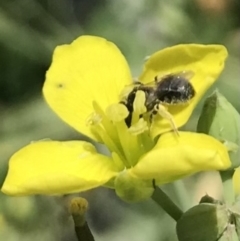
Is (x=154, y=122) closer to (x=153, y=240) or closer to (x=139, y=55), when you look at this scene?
(x=153, y=240)

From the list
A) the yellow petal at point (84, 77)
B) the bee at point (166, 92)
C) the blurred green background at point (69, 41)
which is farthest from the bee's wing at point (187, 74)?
the blurred green background at point (69, 41)

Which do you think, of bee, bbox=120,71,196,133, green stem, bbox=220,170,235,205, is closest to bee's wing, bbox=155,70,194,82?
bee, bbox=120,71,196,133

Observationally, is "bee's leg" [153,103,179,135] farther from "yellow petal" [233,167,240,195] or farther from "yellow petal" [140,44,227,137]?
"yellow petal" [233,167,240,195]

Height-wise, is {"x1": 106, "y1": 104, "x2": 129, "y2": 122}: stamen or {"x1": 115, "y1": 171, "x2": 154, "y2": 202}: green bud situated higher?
{"x1": 106, "y1": 104, "x2": 129, "y2": 122}: stamen

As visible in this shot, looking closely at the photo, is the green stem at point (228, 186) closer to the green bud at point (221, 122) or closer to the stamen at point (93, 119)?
the green bud at point (221, 122)

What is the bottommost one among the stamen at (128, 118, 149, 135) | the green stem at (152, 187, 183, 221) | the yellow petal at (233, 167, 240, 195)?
the yellow petal at (233, 167, 240, 195)

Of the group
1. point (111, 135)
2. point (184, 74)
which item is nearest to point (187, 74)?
point (184, 74)

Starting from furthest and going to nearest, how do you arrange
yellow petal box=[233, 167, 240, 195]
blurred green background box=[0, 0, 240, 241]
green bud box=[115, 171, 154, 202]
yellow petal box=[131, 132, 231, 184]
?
blurred green background box=[0, 0, 240, 241] < yellow petal box=[233, 167, 240, 195] < green bud box=[115, 171, 154, 202] < yellow petal box=[131, 132, 231, 184]

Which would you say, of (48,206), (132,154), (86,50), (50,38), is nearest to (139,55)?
(50,38)

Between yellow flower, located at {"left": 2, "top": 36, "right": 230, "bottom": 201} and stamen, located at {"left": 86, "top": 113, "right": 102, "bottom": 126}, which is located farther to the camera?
stamen, located at {"left": 86, "top": 113, "right": 102, "bottom": 126}
